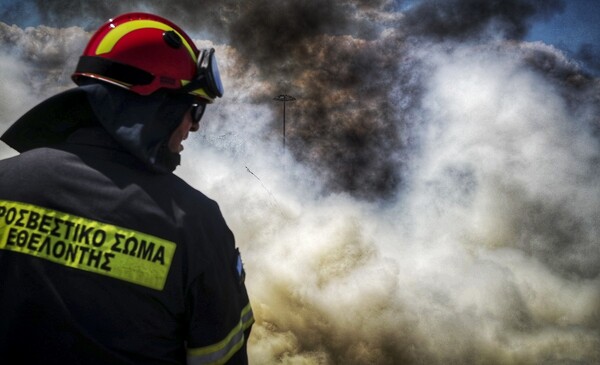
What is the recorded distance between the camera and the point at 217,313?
148cm

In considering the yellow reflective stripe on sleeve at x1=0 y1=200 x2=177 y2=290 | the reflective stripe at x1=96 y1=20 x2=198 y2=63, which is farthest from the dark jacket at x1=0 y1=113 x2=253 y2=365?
the reflective stripe at x1=96 y1=20 x2=198 y2=63

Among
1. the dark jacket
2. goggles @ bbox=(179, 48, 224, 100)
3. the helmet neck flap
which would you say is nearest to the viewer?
the dark jacket

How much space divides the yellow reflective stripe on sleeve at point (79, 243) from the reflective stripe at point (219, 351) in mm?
345

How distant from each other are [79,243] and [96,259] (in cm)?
8

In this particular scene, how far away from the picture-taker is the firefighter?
1.28 metres

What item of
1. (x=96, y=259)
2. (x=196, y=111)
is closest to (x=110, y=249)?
(x=96, y=259)

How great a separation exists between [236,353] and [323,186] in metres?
16.4

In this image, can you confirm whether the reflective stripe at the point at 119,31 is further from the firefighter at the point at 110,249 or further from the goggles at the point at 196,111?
the goggles at the point at 196,111

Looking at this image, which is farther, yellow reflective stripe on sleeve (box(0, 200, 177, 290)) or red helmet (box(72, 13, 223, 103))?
red helmet (box(72, 13, 223, 103))

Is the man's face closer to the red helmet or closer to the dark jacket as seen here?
the red helmet

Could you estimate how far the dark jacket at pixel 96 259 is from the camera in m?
1.28

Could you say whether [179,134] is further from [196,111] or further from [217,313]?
[217,313]

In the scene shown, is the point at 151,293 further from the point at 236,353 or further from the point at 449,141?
the point at 449,141

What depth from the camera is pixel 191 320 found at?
1454mm
